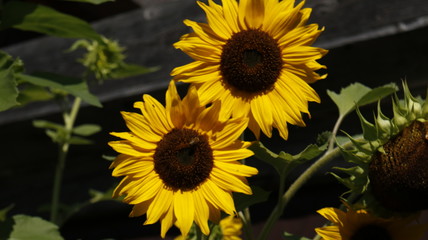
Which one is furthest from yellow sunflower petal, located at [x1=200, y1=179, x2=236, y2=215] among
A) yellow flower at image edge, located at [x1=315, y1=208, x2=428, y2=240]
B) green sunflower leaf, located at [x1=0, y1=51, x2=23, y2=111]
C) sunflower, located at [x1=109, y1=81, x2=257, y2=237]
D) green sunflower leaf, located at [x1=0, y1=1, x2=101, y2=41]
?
green sunflower leaf, located at [x1=0, y1=1, x2=101, y2=41]

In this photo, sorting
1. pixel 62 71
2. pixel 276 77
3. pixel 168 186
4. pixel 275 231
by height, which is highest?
pixel 276 77

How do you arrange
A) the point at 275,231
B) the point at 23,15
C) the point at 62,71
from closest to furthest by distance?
the point at 23,15, the point at 275,231, the point at 62,71

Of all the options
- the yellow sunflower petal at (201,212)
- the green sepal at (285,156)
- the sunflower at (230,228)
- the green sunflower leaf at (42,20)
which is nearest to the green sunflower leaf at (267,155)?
the green sepal at (285,156)

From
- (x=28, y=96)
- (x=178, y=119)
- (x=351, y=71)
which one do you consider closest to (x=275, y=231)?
(x=351, y=71)

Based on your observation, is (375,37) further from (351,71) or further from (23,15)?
(23,15)

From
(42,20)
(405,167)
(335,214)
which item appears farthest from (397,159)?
(42,20)

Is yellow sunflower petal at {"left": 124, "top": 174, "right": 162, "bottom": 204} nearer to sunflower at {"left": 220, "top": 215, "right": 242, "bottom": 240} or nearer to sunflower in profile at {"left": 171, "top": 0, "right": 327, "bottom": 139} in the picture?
sunflower in profile at {"left": 171, "top": 0, "right": 327, "bottom": 139}
